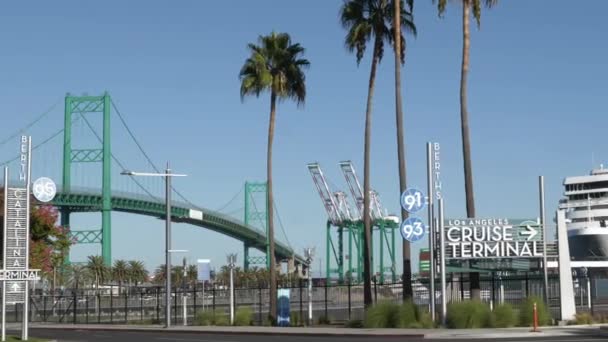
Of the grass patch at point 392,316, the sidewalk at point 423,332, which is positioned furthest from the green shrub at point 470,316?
the grass patch at point 392,316

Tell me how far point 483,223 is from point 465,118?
4252 mm

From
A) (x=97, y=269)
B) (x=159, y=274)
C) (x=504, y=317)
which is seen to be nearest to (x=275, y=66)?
(x=504, y=317)

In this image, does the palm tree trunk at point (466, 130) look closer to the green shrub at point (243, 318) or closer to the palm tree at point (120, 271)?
the green shrub at point (243, 318)

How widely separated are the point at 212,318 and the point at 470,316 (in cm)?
1502

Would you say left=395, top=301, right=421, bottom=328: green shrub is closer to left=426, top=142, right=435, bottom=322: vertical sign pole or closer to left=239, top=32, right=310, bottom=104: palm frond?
left=426, top=142, right=435, bottom=322: vertical sign pole

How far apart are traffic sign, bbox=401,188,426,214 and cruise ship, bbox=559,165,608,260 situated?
197ft

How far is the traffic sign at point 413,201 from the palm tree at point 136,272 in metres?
104

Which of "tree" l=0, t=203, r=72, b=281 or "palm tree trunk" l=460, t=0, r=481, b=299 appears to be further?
"tree" l=0, t=203, r=72, b=281

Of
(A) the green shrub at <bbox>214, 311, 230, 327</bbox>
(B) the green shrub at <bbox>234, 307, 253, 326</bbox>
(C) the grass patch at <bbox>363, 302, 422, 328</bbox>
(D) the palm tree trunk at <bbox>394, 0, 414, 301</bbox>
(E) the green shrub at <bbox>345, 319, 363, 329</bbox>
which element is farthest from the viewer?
(A) the green shrub at <bbox>214, 311, 230, 327</bbox>

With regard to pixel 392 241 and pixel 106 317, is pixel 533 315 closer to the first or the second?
pixel 106 317

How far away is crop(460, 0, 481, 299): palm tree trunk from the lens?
126ft

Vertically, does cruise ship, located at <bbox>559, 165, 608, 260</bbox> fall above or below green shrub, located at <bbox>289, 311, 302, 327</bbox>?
above

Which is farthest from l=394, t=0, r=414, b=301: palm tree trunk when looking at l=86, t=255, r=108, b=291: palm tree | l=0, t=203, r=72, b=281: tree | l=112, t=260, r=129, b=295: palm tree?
l=112, t=260, r=129, b=295: palm tree

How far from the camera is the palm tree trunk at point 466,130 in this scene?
38.4 meters
